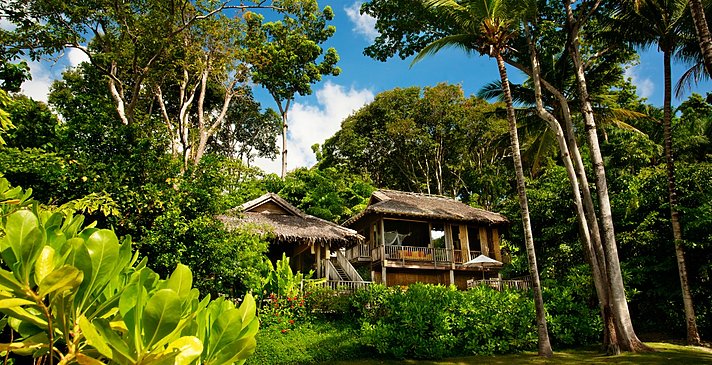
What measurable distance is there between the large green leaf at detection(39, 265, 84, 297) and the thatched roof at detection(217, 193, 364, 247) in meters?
13.7

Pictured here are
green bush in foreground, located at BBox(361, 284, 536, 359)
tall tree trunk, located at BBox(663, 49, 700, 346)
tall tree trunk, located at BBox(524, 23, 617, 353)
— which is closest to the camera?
green bush in foreground, located at BBox(361, 284, 536, 359)

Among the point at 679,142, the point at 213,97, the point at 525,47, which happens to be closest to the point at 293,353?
the point at 525,47

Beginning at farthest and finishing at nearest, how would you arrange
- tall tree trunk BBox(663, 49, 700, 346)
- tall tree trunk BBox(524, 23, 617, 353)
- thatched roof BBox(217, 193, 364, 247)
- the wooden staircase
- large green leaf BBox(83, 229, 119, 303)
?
the wooden staircase
thatched roof BBox(217, 193, 364, 247)
tall tree trunk BBox(663, 49, 700, 346)
tall tree trunk BBox(524, 23, 617, 353)
large green leaf BBox(83, 229, 119, 303)

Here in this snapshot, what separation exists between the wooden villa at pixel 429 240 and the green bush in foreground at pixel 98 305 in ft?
59.3

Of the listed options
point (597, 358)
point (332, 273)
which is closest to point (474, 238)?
point (332, 273)

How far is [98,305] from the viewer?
944 mm

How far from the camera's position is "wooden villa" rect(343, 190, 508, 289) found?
19609mm

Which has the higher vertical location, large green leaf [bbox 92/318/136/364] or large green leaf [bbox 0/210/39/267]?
large green leaf [bbox 0/210/39/267]

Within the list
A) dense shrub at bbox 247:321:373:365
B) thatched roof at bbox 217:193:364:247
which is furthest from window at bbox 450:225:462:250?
dense shrub at bbox 247:321:373:365

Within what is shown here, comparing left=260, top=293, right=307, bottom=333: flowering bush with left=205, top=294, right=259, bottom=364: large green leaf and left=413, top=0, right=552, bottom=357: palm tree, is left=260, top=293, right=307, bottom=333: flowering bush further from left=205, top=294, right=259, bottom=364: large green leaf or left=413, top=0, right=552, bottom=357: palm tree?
left=205, top=294, right=259, bottom=364: large green leaf

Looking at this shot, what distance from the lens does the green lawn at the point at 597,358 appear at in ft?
29.3

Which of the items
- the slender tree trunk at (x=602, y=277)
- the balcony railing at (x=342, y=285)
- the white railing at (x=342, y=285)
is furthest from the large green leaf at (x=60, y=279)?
the white railing at (x=342, y=285)

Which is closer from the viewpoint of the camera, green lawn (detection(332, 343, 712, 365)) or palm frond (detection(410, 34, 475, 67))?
green lawn (detection(332, 343, 712, 365))

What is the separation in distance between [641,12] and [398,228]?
13.8m
